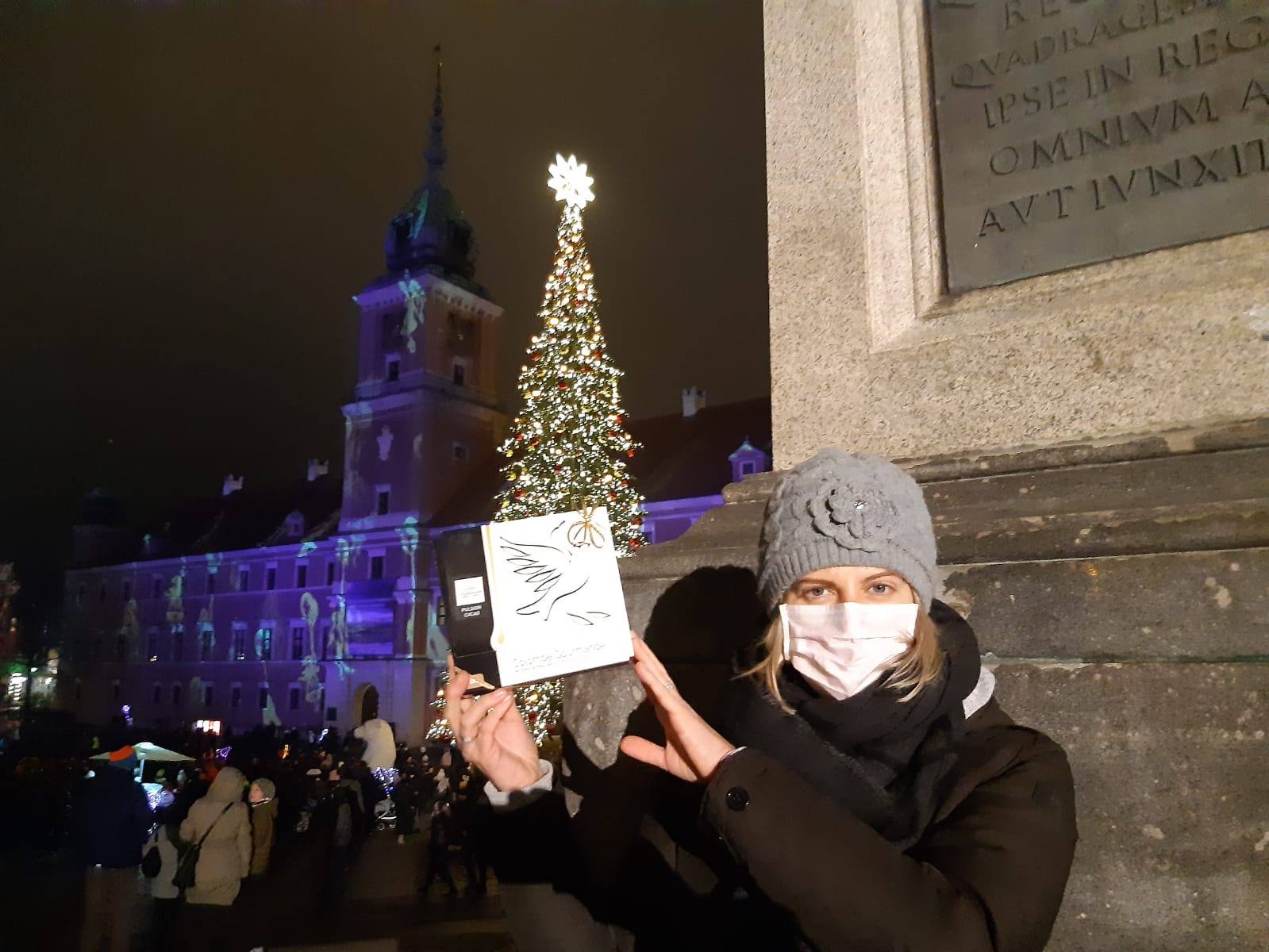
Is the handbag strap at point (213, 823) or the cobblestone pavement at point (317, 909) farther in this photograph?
the cobblestone pavement at point (317, 909)

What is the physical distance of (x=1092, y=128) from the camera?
9.81ft

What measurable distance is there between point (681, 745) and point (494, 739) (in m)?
0.80

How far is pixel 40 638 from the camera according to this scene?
8131cm

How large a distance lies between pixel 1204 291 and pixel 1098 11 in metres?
1.05

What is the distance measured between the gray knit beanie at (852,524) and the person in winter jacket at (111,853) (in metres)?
7.41

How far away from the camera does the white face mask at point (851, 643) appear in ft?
5.75

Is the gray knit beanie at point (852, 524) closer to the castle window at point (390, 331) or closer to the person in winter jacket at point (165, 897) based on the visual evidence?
the person in winter jacket at point (165, 897)

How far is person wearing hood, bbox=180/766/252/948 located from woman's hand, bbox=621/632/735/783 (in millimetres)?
6443

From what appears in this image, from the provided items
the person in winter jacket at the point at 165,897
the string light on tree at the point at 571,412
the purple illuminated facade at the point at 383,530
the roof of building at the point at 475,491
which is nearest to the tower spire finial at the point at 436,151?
the purple illuminated facade at the point at 383,530

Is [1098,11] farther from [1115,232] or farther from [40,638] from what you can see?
[40,638]

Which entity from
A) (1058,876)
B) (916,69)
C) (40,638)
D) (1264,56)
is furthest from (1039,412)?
(40,638)

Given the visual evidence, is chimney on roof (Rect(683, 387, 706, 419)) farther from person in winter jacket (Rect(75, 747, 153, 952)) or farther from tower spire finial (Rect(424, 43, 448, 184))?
person in winter jacket (Rect(75, 747, 153, 952))

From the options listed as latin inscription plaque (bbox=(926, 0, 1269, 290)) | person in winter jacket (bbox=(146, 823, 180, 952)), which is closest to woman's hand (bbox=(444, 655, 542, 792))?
latin inscription plaque (bbox=(926, 0, 1269, 290))

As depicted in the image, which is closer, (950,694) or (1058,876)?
(1058,876)
